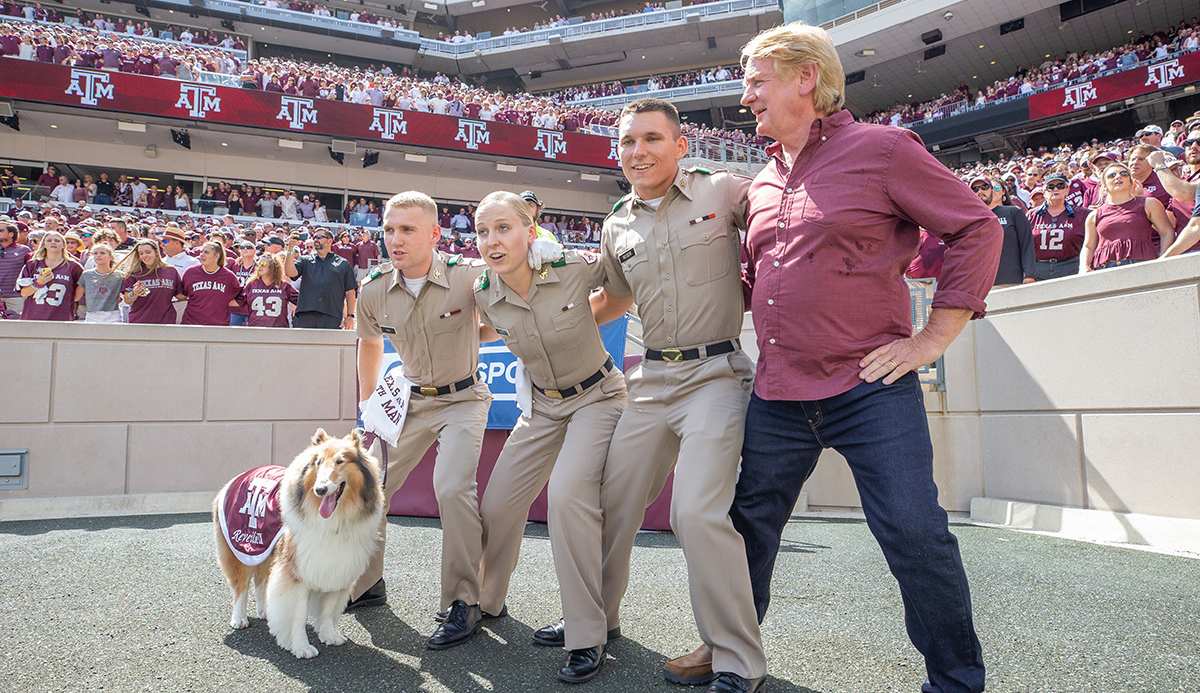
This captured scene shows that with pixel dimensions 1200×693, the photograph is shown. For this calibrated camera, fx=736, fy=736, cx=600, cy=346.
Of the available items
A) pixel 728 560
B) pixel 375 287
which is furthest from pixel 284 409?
pixel 728 560

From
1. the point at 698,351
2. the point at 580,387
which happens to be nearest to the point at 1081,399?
the point at 698,351

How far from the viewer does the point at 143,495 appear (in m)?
6.59

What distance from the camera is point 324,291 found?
25.6 ft

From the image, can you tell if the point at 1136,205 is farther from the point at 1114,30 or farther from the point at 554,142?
the point at 1114,30

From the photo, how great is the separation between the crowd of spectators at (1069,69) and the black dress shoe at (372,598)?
95.6 ft

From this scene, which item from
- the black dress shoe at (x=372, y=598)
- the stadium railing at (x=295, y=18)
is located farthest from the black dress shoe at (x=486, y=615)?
the stadium railing at (x=295, y=18)

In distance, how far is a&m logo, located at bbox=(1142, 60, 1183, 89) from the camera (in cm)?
2298

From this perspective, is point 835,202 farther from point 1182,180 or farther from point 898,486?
point 1182,180

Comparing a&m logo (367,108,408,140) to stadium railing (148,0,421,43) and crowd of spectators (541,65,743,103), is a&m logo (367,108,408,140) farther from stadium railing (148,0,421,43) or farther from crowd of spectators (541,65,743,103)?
stadium railing (148,0,421,43)

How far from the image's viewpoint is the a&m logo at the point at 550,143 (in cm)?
2631

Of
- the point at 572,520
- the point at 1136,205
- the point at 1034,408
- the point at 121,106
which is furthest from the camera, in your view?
the point at 121,106

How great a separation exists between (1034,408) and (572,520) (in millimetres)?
4226

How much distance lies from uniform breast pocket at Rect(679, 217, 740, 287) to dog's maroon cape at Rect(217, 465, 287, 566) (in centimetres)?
209

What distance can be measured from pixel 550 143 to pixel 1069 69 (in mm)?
19085
